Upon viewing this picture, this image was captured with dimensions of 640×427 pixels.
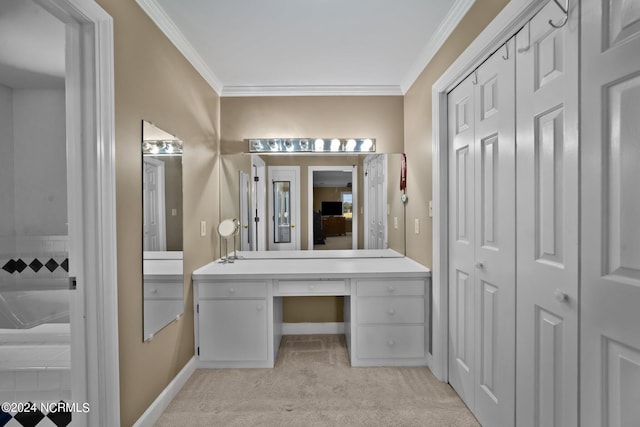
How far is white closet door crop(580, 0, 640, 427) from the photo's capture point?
2.97ft

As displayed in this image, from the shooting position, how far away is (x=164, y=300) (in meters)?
2.01

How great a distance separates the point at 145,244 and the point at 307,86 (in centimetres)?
206

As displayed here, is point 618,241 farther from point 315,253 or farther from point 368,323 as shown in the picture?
point 315,253

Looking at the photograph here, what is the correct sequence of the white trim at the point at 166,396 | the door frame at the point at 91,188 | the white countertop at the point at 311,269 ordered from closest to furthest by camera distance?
the door frame at the point at 91,188
the white trim at the point at 166,396
the white countertop at the point at 311,269

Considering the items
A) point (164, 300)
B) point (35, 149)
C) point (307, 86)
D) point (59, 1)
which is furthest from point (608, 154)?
point (35, 149)

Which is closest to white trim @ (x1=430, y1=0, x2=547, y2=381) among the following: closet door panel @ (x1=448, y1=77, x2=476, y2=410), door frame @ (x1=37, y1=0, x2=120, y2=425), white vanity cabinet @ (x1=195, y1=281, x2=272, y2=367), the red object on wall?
closet door panel @ (x1=448, y1=77, x2=476, y2=410)

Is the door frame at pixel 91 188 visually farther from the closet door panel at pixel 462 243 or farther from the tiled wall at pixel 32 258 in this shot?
the closet door panel at pixel 462 243

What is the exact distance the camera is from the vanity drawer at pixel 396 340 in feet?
8.13

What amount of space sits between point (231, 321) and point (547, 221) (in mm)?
2158

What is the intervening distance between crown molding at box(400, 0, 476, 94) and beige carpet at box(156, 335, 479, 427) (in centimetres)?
240

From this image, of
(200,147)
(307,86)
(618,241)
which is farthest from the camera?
(307,86)

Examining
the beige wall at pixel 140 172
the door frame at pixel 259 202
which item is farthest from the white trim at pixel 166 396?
the door frame at pixel 259 202

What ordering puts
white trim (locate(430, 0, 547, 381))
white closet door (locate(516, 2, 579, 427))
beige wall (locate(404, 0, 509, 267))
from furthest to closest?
white trim (locate(430, 0, 547, 381)) → beige wall (locate(404, 0, 509, 267)) → white closet door (locate(516, 2, 579, 427))

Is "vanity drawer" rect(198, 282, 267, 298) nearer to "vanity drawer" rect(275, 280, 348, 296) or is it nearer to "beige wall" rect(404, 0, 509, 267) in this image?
"vanity drawer" rect(275, 280, 348, 296)
